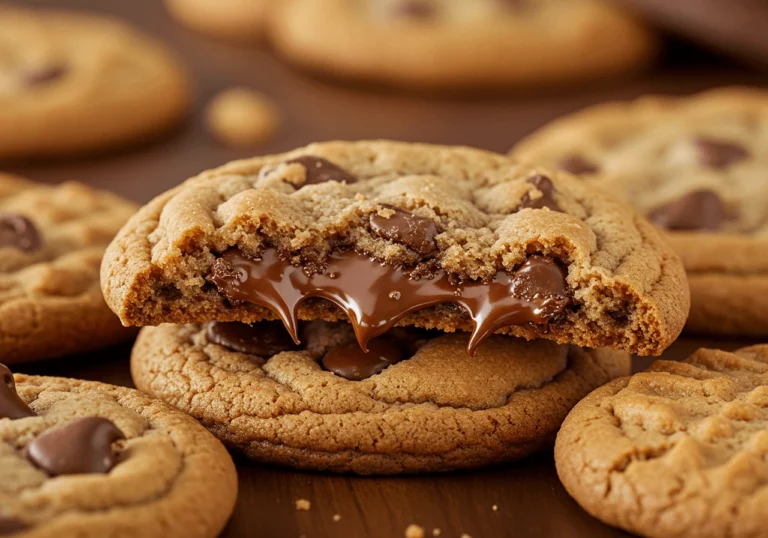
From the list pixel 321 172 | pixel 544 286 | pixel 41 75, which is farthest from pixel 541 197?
pixel 41 75

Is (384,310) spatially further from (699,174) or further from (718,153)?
(718,153)

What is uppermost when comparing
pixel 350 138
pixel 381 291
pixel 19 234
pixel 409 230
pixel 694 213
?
pixel 409 230

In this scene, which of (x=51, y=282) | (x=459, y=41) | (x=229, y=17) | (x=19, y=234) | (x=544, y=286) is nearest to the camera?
(x=544, y=286)

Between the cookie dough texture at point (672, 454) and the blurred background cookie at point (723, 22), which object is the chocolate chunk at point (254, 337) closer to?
the cookie dough texture at point (672, 454)

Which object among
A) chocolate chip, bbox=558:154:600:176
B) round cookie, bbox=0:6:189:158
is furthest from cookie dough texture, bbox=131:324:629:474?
round cookie, bbox=0:6:189:158

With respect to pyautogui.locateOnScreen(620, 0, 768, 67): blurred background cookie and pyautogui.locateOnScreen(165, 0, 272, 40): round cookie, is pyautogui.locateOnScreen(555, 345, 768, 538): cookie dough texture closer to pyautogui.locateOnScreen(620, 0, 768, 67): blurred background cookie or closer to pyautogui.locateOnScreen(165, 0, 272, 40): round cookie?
pyautogui.locateOnScreen(620, 0, 768, 67): blurred background cookie

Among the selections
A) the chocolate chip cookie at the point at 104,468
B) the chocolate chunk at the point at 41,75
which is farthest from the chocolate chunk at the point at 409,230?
the chocolate chunk at the point at 41,75

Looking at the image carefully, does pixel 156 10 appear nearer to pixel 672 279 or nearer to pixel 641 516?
pixel 672 279
